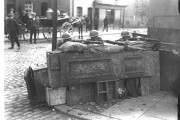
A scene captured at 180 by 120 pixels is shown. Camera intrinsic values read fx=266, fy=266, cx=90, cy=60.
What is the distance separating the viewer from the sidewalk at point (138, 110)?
16.6ft

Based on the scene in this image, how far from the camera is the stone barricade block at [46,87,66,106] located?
18.3 feet

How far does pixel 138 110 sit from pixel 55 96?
1752mm

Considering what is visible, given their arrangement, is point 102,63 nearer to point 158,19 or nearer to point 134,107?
point 134,107

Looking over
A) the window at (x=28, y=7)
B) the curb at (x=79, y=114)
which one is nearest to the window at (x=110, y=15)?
the window at (x=28, y=7)

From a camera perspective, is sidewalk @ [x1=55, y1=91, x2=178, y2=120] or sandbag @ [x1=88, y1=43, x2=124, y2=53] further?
sandbag @ [x1=88, y1=43, x2=124, y2=53]

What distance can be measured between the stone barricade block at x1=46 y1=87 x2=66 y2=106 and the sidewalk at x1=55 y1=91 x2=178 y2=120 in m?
0.14

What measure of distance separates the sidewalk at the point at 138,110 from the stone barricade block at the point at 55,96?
139 millimetres

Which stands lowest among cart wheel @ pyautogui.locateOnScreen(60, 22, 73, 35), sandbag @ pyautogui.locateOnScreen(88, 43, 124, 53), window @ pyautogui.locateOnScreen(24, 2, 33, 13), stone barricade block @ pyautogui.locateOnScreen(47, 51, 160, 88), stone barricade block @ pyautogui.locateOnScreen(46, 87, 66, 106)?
stone barricade block @ pyautogui.locateOnScreen(46, 87, 66, 106)

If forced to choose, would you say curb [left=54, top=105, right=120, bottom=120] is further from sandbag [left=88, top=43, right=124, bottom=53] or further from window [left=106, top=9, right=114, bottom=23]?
window [left=106, top=9, right=114, bottom=23]

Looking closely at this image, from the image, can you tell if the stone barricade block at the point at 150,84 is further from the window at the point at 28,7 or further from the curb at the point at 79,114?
the window at the point at 28,7

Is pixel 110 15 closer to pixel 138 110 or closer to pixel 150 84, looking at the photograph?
pixel 150 84

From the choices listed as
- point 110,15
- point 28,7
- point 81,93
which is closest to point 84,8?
point 110,15

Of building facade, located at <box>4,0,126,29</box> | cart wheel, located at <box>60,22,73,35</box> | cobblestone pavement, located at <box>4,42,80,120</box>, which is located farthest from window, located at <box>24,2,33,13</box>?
cobblestone pavement, located at <box>4,42,80,120</box>

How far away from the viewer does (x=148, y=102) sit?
5.90 meters
